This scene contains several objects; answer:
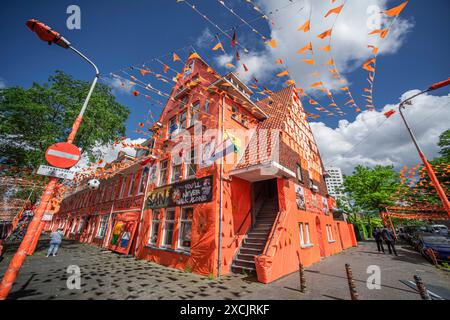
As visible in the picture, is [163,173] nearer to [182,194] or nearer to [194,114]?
[182,194]

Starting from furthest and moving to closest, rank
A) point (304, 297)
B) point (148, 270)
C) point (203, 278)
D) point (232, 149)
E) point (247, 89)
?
1. point (247, 89)
2. point (232, 149)
3. point (148, 270)
4. point (203, 278)
5. point (304, 297)

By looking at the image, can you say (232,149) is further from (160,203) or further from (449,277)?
(449,277)

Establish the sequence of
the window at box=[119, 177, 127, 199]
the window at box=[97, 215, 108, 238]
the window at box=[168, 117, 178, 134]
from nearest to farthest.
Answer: the window at box=[168, 117, 178, 134] → the window at box=[119, 177, 127, 199] → the window at box=[97, 215, 108, 238]

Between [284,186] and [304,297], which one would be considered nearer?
[304,297]

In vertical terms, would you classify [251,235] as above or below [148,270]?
above

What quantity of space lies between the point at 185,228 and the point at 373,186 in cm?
3112

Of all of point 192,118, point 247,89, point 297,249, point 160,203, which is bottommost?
point 297,249

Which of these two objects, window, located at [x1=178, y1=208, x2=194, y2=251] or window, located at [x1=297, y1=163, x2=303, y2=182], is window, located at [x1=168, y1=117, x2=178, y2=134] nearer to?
window, located at [x1=178, y1=208, x2=194, y2=251]

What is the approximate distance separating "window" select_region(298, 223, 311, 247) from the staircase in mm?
1844

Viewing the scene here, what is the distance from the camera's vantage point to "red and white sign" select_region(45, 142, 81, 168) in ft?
11.7

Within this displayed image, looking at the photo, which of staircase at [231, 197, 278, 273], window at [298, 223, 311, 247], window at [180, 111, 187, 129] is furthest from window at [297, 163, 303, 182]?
window at [180, 111, 187, 129]

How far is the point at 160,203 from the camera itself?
1109 cm
